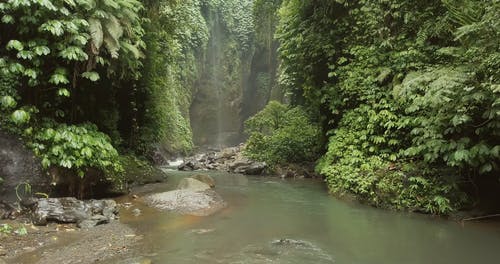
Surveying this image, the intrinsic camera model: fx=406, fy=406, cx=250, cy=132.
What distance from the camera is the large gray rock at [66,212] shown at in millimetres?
6434

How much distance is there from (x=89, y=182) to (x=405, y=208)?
21.3ft

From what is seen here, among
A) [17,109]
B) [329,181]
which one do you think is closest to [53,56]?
[17,109]

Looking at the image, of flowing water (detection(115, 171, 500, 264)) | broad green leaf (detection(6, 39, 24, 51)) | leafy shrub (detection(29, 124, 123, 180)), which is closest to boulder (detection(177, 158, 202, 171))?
flowing water (detection(115, 171, 500, 264))

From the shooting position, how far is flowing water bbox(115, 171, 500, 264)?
536 centimetres

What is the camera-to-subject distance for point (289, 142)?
1586 centimetres

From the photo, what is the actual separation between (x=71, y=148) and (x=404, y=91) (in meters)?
6.42

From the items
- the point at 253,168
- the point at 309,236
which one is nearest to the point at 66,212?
the point at 309,236

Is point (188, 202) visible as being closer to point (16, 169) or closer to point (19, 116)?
point (16, 169)

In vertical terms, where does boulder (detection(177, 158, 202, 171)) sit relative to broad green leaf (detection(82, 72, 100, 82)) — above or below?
below

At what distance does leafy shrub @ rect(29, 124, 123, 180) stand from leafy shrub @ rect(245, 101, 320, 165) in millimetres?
8438

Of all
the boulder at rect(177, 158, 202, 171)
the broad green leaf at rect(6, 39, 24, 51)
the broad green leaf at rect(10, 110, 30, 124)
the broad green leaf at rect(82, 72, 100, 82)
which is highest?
the broad green leaf at rect(6, 39, 24, 51)

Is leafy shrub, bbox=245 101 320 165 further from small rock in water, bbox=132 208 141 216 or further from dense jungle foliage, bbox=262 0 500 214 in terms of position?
small rock in water, bbox=132 208 141 216

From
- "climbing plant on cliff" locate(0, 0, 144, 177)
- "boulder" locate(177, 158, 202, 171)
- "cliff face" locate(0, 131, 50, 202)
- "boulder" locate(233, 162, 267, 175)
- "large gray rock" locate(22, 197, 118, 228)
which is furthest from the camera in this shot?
"boulder" locate(177, 158, 202, 171)

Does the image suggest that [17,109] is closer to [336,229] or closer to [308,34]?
[336,229]
